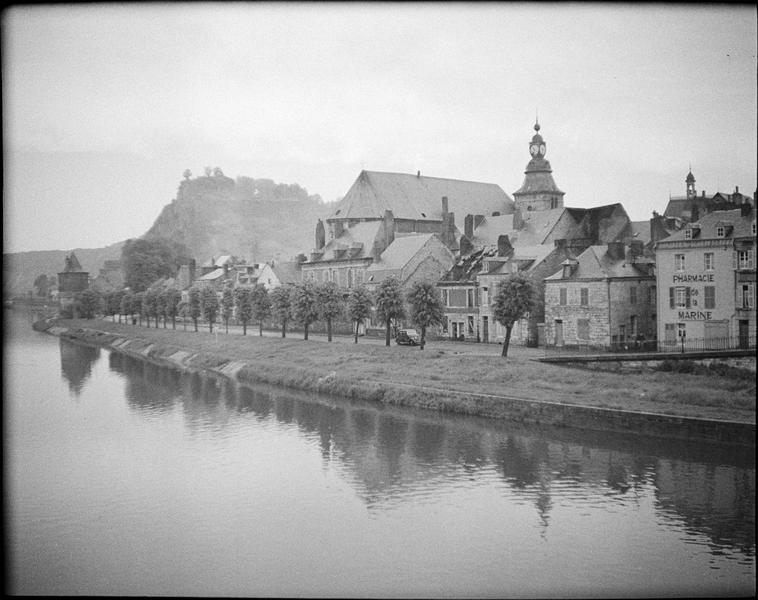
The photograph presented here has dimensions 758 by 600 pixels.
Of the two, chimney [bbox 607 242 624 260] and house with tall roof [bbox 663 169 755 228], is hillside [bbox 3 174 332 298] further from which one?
chimney [bbox 607 242 624 260]

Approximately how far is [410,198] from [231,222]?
73908mm

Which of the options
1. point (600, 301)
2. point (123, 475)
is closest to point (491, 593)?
point (123, 475)

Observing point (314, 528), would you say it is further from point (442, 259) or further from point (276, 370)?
point (442, 259)

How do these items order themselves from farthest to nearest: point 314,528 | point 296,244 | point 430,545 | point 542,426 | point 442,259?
point 296,244 → point 442,259 → point 542,426 → point 314,528 → point 430,545

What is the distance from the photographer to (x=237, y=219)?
126750mm

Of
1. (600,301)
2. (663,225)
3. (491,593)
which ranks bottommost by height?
(491,593)

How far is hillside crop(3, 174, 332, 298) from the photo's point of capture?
379 feet

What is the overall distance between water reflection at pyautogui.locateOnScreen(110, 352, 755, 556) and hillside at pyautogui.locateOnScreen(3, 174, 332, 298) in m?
83.1

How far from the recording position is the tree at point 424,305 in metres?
32.3

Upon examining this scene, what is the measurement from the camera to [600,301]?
29.8m

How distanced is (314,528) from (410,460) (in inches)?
194

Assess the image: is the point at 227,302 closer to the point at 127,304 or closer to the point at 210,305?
the point at 210,305

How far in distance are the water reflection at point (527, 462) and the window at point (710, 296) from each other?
25.6ft

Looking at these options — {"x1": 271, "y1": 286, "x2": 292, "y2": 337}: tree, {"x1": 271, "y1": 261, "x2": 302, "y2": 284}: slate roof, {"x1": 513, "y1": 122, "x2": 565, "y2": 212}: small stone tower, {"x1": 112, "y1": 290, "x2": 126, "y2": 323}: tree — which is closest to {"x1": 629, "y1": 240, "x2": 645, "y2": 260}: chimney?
{"x1": 271, "y1": 286, "x2": 292, "y2": 337}: tree
